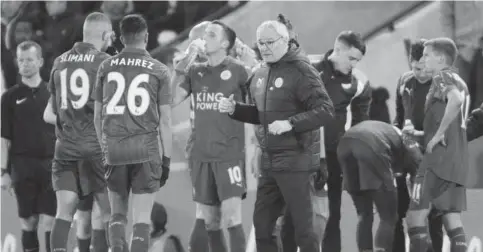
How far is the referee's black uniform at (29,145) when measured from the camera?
735 centimetres

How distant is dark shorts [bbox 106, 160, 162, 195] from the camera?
583 cm

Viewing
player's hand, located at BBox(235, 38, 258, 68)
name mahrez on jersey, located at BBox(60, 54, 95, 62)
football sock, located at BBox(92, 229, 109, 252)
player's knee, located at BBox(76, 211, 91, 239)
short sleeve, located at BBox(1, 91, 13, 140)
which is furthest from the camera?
short sleeve, located at BBox(1, 91, 13, 140)

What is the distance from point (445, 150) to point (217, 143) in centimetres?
156

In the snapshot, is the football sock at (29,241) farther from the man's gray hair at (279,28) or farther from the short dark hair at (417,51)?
the short dark hair at (417,51)

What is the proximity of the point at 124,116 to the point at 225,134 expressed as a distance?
81 centimetres

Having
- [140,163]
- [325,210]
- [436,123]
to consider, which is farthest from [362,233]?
[140,163]

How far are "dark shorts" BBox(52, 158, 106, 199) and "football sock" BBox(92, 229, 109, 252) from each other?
35 cm

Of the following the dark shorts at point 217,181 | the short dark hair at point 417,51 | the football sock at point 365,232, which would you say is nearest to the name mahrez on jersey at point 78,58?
the dark shorts at point 217,181

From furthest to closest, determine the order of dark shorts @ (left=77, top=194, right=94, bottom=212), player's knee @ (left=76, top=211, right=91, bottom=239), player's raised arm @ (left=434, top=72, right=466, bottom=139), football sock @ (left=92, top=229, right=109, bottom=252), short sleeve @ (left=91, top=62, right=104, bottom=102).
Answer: player's knee @ (left=76, top=211, right=91, bottom=239)
dark shorts @ (left=77, top=194, right=94, bottom=212)
football sock @ (left=92, top=229, right=109, bottom=252)
player's raised arm @ (left=434, top=72, right=466, bottom=139)
short sleeve @ (left=91, top=62, right=104, bottom=102)

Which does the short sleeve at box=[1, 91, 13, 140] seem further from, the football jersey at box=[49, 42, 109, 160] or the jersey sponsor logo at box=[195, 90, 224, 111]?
the jersey sponsor logo at box=[195, 90, 224, 111]

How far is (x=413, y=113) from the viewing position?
677 centimetres

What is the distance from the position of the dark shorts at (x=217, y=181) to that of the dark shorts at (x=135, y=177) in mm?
518

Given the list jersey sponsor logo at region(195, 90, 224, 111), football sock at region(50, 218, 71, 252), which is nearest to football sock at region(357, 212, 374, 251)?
jersey sponsor logo at region(195, 90, 224, 111)

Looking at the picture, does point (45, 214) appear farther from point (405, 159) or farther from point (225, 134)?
point (405, 159)
